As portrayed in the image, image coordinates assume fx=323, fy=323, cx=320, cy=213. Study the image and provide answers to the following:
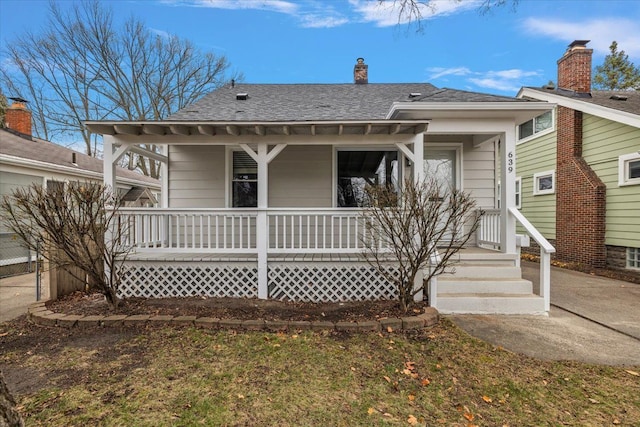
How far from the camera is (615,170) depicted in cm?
866

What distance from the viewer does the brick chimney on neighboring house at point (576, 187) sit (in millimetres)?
8953

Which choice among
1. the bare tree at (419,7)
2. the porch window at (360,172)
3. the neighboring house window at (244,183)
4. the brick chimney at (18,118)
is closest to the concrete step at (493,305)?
the porch window at (360,172)

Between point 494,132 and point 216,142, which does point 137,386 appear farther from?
point 494,132

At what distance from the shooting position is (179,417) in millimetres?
2393

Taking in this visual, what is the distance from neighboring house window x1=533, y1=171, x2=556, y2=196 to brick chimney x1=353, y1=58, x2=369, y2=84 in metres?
6.89

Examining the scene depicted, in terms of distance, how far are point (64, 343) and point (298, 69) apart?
1586 centimetres

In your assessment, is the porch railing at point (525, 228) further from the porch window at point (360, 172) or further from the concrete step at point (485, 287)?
the porch window at point (360, 172)

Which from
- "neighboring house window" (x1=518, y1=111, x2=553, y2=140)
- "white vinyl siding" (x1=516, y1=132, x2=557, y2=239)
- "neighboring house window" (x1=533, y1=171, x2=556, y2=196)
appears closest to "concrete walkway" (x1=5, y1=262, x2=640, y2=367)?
"white vinyl siding" (x1=516, y1=132, x2=557, y2=239)

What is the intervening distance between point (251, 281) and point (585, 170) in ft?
32.8

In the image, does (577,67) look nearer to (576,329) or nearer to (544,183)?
(544,183)

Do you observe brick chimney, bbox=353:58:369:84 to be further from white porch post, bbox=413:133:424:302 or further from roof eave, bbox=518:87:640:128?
white porch post, bbox=413:133:424:302

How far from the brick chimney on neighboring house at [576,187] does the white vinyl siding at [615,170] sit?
19cm

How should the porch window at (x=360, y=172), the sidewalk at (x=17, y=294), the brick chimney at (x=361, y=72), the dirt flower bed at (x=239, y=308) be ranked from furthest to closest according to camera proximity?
the brick chimney at (x=361, y=72) → the porch window at (x=360, y=172) → the sidewalk at (x=17, y=294) → the dirt flower bed at (x=239, y=308)

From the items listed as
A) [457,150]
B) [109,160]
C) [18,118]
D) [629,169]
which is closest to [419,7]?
[457,150]
